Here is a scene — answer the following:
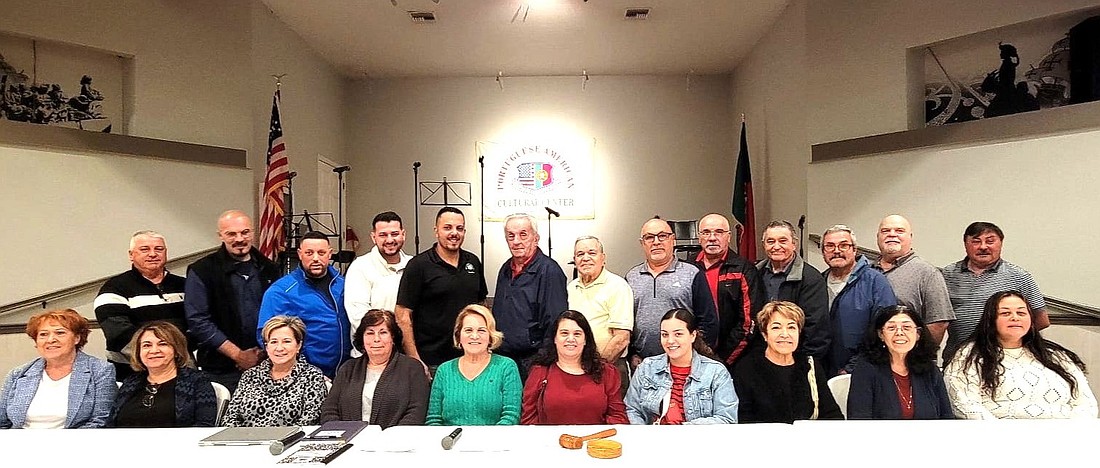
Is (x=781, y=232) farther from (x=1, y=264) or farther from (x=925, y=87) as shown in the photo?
(x=1, y=264)

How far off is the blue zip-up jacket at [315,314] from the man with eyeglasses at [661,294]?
4.63 ft

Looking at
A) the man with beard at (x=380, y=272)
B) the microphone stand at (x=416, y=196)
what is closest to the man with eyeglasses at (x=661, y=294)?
the man with beard at (x=380, y=272)

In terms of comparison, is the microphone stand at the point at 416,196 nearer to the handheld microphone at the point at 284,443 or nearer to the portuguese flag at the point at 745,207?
the portuguese flag at the point at 745,207

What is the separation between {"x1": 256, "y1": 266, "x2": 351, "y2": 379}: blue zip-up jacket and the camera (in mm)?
3420

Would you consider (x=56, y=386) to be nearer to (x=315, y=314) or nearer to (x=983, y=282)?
(x=315, y=314)

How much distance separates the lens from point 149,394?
2887mm

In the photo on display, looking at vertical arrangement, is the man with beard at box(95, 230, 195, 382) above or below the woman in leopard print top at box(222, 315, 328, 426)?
above

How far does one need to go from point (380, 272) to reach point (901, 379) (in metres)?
2.39

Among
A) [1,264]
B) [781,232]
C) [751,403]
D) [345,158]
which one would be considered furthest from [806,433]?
[345,158]

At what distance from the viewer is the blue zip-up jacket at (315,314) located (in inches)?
135

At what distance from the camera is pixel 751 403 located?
9.64 feet

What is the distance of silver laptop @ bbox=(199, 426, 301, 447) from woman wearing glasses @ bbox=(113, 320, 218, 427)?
55cm

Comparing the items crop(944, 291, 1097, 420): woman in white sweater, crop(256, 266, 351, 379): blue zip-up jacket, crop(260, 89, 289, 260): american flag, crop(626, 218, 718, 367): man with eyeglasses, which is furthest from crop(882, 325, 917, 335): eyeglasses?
crop(260, 89, 289, 260): american flag

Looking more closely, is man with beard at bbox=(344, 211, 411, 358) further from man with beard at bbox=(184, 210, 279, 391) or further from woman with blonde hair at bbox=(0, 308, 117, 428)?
woman with blonde hair at bbox=(0, 308, 117, 428)
